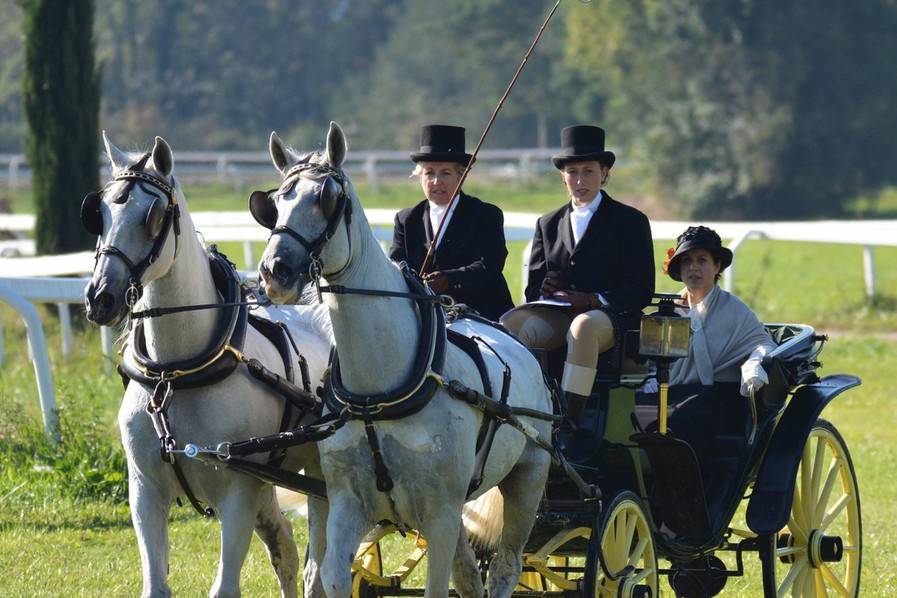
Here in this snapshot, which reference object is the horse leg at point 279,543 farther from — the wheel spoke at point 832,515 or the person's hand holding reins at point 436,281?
the wheel spoke at point 832,515

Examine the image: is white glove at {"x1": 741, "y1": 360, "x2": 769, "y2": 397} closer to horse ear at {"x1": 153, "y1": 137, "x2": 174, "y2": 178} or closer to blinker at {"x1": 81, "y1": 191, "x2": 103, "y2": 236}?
horse ear at {"x1": 153, "y1": 137, "x2": 174, "y2": 178}

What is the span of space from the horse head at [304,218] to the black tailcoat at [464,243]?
1.30 meters

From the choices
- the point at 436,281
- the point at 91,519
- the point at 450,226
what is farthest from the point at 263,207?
the point at 91,519

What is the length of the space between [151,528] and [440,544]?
1.10 meters

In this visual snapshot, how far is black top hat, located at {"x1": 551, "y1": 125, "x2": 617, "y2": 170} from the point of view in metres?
6.80

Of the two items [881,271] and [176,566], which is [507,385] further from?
[881,271]

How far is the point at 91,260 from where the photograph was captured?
1222 cm

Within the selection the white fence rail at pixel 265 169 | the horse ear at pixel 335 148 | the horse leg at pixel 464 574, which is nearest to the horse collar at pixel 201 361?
the horse ear at pixel 335 148

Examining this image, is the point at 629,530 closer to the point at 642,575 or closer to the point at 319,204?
the point at 642,575

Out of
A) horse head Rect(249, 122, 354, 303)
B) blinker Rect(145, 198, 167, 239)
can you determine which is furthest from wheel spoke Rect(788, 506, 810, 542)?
blinker Rect(145, 198, 167, 239)

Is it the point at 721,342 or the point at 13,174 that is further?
the point at 13,174

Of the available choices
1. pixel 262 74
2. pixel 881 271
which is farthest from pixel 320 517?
pixel 262 74

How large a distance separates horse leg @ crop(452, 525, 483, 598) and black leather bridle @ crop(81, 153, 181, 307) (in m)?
1.53

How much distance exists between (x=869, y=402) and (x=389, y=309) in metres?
9.06
